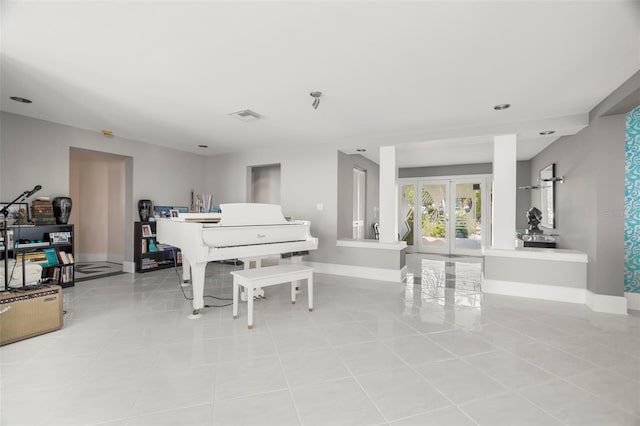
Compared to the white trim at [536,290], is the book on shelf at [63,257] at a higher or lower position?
higher

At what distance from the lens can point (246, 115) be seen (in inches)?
153

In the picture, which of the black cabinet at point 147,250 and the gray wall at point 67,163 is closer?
the gray wall at point 67,163

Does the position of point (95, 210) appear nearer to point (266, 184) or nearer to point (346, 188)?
point (266, 184)

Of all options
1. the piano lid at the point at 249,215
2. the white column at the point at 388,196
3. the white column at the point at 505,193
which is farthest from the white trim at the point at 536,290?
the piano lid at the point at 249,215

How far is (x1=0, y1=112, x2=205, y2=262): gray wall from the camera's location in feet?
12.6

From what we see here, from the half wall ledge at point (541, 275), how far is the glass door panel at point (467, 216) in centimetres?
377

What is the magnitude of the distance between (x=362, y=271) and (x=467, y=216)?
14.0 ft

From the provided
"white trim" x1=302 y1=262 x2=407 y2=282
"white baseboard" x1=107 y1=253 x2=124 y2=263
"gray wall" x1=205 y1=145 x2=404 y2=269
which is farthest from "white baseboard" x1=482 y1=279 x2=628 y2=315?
"white baseboard" x1=107 y1=253 x2=124 y2=263

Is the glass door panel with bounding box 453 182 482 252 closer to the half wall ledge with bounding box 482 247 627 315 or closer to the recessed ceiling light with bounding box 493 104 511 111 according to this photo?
the half wall ledge with bounding box 482 247 627 315

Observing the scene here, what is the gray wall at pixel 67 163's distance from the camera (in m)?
3.83

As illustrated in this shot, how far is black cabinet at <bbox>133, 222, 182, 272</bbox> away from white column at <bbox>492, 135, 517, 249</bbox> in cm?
532

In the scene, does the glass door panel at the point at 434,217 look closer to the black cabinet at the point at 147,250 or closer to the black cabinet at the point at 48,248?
the black cabinet at the point at 147,250

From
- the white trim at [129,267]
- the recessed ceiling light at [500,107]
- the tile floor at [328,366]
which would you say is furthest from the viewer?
the white trim at [129,267]

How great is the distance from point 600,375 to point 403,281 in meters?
2.78
